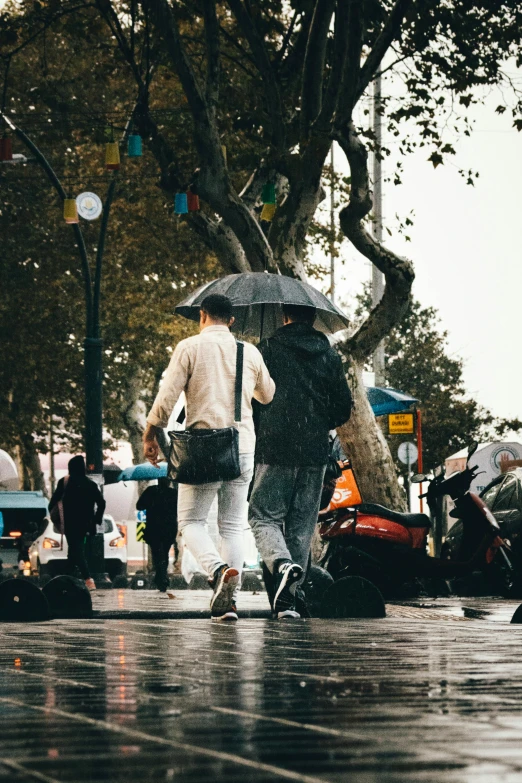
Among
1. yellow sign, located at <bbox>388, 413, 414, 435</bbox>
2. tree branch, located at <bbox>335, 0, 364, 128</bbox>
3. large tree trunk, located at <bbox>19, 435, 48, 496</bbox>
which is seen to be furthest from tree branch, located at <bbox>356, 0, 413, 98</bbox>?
large tree trunk, located at <bbox>19, 435, 48, 496</bbox>

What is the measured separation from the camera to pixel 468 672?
216 inches

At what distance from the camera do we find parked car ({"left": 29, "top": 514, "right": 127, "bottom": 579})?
90.9 feet

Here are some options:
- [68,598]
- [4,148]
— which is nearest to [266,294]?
[68,598]

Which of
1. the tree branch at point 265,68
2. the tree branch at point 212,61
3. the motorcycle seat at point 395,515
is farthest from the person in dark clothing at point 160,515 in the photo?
the motorcycle seat at point 395,515

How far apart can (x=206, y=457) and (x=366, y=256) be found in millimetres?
10874

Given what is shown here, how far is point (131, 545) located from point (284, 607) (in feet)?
183

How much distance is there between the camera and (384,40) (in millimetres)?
18656

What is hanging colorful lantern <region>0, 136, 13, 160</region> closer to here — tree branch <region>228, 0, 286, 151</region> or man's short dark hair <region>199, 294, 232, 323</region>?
tree branch <region>228, 0, 286, 151</region>

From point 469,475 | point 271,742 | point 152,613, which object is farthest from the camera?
point 469,475

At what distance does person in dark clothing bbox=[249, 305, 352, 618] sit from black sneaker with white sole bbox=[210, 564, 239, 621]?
36 cm

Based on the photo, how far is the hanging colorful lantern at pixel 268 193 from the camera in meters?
21.6

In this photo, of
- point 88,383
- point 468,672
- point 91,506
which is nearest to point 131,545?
point 88,383

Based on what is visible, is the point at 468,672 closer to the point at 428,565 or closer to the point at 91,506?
the point at 428,565

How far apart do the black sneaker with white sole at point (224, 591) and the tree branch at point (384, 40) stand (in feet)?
35.0
